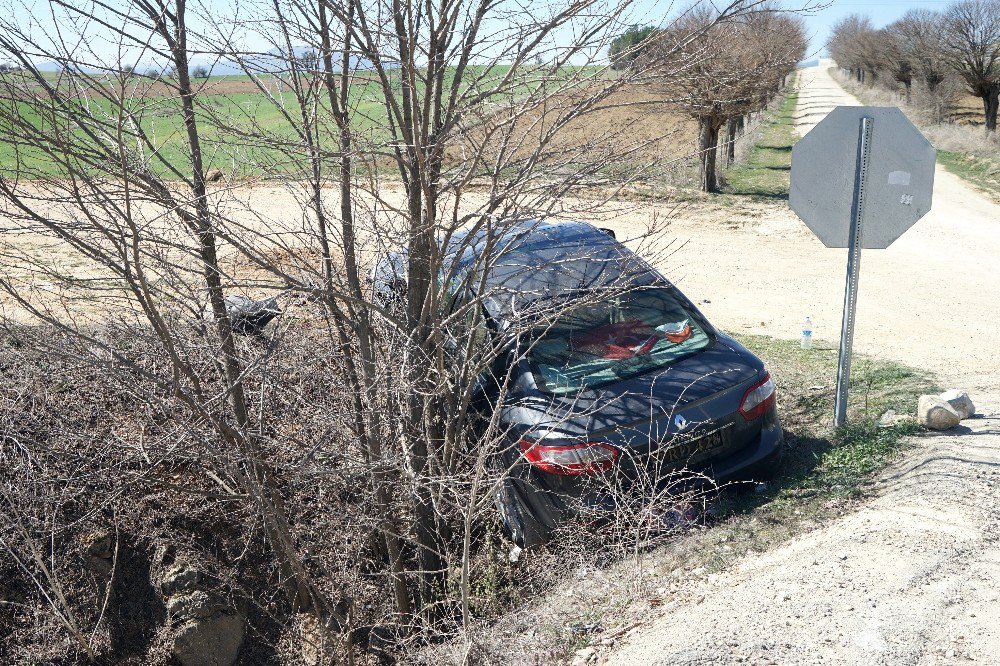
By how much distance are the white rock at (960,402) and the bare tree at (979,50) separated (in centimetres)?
3595

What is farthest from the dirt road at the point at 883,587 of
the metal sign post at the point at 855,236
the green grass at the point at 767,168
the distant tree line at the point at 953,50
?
the distant tree line at the point at 953,50

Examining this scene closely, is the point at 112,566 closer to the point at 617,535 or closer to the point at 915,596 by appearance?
the point at 617,535

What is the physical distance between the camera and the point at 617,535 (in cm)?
432

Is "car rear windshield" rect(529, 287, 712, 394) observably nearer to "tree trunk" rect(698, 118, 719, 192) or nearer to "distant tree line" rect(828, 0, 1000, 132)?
"tree trunk" rect(698, 118, 719, 192)

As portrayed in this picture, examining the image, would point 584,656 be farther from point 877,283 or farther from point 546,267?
point 877,283

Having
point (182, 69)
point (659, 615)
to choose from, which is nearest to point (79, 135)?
point (182, 69)

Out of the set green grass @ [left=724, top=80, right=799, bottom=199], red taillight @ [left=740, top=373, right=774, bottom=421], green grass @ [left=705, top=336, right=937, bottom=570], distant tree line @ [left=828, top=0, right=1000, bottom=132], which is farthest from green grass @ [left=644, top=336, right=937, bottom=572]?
distant tree line @ [left=828, top=0, right=1000, bottom=132]

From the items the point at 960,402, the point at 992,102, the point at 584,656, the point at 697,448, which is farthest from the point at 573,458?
the point at 992,102

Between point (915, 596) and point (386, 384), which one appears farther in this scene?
point (386, 384)

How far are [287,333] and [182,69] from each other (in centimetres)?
169

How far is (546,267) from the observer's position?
4770 millimetres

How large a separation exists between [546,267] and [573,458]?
45.7 inches

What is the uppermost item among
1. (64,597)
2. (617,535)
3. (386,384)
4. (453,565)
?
(386,384)

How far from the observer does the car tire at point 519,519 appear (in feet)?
14.6
